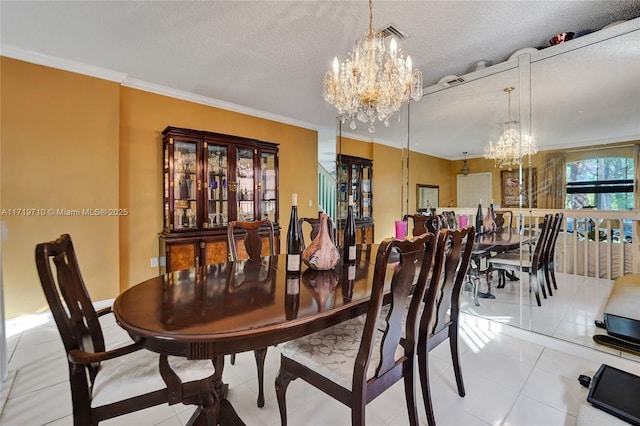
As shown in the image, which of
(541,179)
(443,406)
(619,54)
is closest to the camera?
(443,406)

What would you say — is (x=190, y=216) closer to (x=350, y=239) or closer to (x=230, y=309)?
(x=350, y=239)

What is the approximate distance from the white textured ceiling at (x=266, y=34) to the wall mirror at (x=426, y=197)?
1267 millimetres

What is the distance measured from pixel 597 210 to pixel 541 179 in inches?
22.4

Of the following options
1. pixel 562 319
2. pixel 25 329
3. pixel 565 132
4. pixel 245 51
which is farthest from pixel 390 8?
pixel 25 329

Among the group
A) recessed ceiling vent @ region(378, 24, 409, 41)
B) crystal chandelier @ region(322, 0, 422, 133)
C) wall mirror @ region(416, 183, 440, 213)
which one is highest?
recessed ceiling vent @ region(378, 24, 409, 41)

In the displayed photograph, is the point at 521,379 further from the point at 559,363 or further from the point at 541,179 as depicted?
the point at 541,179

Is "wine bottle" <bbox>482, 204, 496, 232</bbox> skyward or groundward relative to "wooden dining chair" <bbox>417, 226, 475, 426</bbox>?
skyward

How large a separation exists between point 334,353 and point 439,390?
960mm

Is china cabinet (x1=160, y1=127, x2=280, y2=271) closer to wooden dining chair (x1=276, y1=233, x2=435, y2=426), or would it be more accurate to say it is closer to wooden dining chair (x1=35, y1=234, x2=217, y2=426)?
wooden dining chair (x1=35, y1=234, x2=217, y2=426)

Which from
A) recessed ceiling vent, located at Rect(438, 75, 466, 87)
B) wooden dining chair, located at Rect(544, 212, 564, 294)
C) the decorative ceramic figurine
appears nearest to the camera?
the decorative ceramic figurine

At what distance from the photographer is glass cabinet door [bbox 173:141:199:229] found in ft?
10.8

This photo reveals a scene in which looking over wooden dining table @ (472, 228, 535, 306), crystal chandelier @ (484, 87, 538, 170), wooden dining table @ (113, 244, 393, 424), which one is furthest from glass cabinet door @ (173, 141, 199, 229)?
crystal chandelier @ (484, 87, 538, 170)

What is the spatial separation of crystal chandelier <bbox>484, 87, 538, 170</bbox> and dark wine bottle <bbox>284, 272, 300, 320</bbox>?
2.65 metres

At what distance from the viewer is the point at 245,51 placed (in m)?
2.60
